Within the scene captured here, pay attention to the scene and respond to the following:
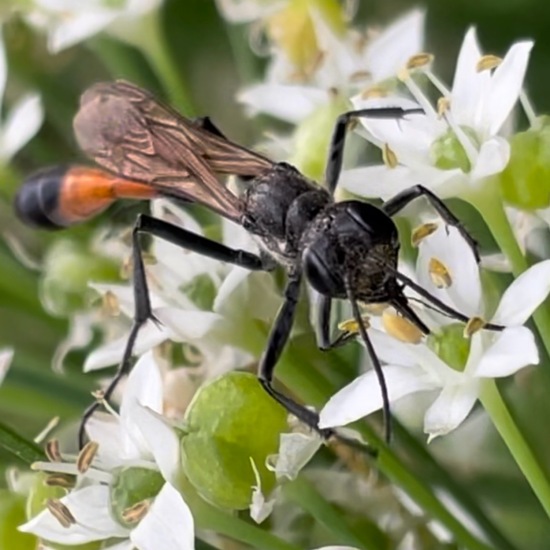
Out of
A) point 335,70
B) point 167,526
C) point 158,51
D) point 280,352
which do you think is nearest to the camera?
point 167,526

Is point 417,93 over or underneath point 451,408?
over

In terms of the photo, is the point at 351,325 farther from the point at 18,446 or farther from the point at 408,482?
the point at 18,446

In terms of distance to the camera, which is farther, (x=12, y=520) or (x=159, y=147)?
(x=159, y=147)

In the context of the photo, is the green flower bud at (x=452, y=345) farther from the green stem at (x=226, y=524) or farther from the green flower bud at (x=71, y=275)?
the green flower bud at (x=71, y=275)

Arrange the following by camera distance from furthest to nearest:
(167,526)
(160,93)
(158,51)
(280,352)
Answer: (160,93) < (158,51) < (280,352) < (167,526)

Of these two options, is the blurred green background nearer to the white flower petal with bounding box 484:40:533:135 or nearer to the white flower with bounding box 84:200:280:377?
the white flower with bounding box 84:200:280:377

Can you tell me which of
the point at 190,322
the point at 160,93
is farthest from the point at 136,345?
the point at 160,93

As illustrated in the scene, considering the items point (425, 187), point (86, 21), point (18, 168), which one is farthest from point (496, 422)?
point (18, 168)
